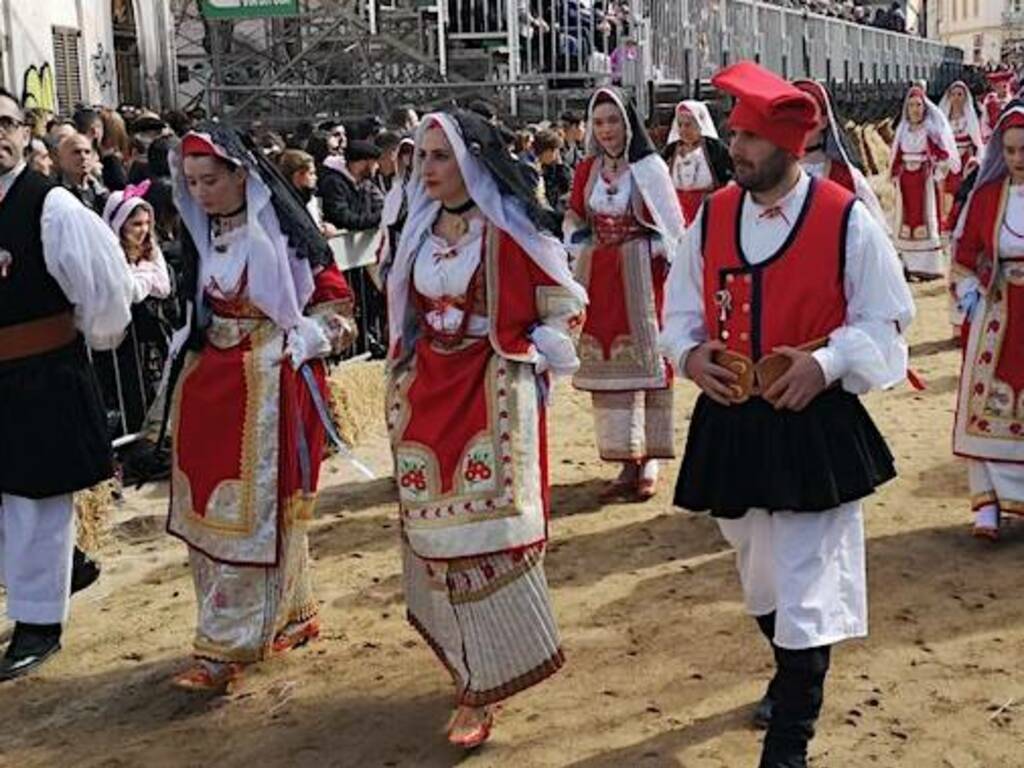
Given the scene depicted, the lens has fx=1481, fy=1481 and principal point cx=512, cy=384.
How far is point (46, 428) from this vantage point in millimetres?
4871

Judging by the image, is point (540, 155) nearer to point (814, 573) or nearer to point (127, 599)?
point (127, 599)

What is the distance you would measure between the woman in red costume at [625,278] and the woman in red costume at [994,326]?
54.7 inches

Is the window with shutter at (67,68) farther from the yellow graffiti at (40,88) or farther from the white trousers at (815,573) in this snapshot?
the white trousers at (815,573)

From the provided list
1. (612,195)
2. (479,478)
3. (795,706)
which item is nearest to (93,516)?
(612,195)

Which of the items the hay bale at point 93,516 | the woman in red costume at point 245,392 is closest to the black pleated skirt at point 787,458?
the woman in red costume at point 245,392

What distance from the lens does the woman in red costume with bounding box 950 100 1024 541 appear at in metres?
5.61

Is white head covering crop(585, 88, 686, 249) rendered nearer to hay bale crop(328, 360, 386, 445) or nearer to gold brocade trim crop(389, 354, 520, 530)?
hay bale crop(328, 360, 386, 445)

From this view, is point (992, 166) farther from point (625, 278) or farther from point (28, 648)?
point (28, 648)

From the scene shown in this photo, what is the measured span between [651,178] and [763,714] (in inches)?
116

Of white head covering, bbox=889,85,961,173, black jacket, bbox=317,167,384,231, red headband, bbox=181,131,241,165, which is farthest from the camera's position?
white head covering, bbox=889,85,961,173

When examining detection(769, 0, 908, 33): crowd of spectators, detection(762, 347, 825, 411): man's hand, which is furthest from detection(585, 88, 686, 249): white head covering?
detection(769, 0, 908, 33): crowd of spectators

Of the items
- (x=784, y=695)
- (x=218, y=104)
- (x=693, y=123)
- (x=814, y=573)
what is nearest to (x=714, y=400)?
(x=814, y=573)

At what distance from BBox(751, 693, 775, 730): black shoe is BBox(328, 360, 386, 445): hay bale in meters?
3.92

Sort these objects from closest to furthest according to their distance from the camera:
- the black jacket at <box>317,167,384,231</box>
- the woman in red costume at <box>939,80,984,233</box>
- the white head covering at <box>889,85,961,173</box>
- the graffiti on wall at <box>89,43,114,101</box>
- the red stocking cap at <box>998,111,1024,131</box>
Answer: the red stocking cap at <box>998,111,1024,131</box> → the black jacket at <box>317,167,384,231</box> → the white head covering at <box>889,85,961,173</box> → the woman in red costume at <box>939,80,984,233</box> → the graffiti on wall at <box>89,43,114,101</box>
